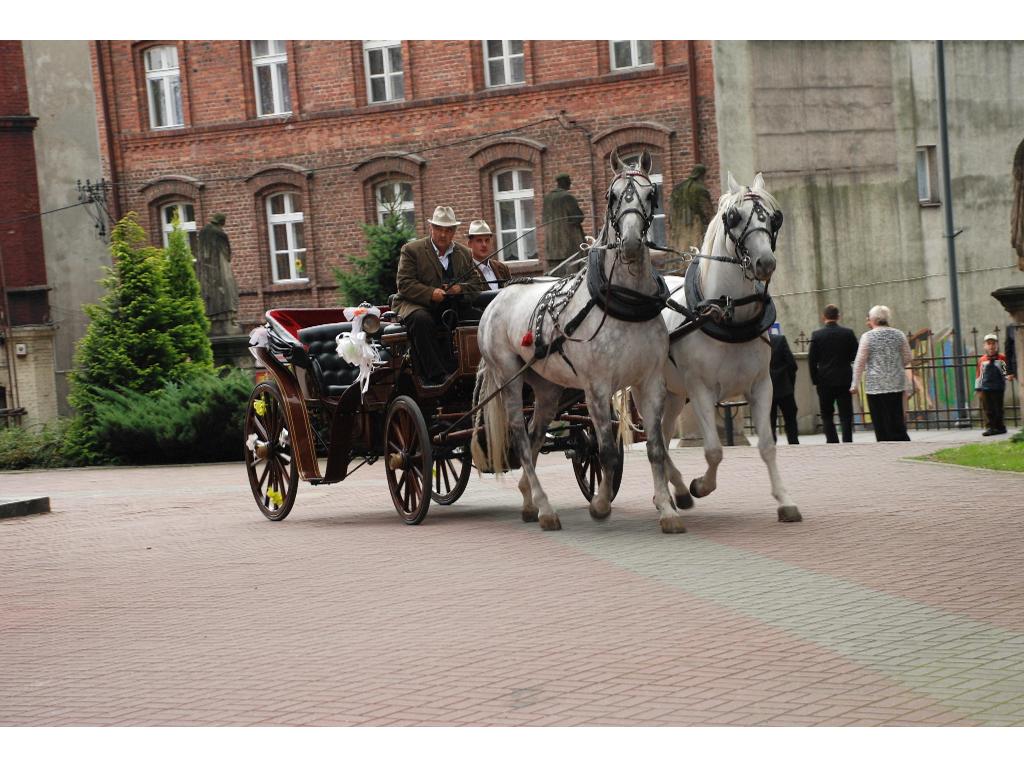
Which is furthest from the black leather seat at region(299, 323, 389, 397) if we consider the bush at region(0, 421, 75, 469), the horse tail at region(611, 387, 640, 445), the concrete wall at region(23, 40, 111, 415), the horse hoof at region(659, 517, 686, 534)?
the concrete wall at region(23, 40, 111, 415)

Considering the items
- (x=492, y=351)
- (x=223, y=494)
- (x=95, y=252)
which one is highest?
(x=95, y=252)

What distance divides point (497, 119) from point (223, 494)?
18.9 meters

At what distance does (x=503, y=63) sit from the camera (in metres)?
34.9

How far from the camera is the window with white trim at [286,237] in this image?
37688 mm

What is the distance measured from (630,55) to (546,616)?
89.5 feet

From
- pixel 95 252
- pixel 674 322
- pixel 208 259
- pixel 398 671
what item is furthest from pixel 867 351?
pixel 95 252

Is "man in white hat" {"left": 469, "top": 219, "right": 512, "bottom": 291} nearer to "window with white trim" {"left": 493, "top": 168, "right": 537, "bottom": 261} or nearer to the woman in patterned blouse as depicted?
the woman in patterned blouse

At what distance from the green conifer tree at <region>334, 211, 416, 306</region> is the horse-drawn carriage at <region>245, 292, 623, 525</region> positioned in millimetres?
15275

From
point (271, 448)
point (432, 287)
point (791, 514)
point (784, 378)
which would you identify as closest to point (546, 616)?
point (791, 514)

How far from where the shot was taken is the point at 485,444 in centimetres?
1197

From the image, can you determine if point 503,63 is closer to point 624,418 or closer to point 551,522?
point 624,418

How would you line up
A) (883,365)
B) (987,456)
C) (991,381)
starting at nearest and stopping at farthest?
(987,456), (883,365), (991,381)

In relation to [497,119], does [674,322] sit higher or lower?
lower

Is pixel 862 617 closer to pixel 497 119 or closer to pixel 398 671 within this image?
pixel 398 671
